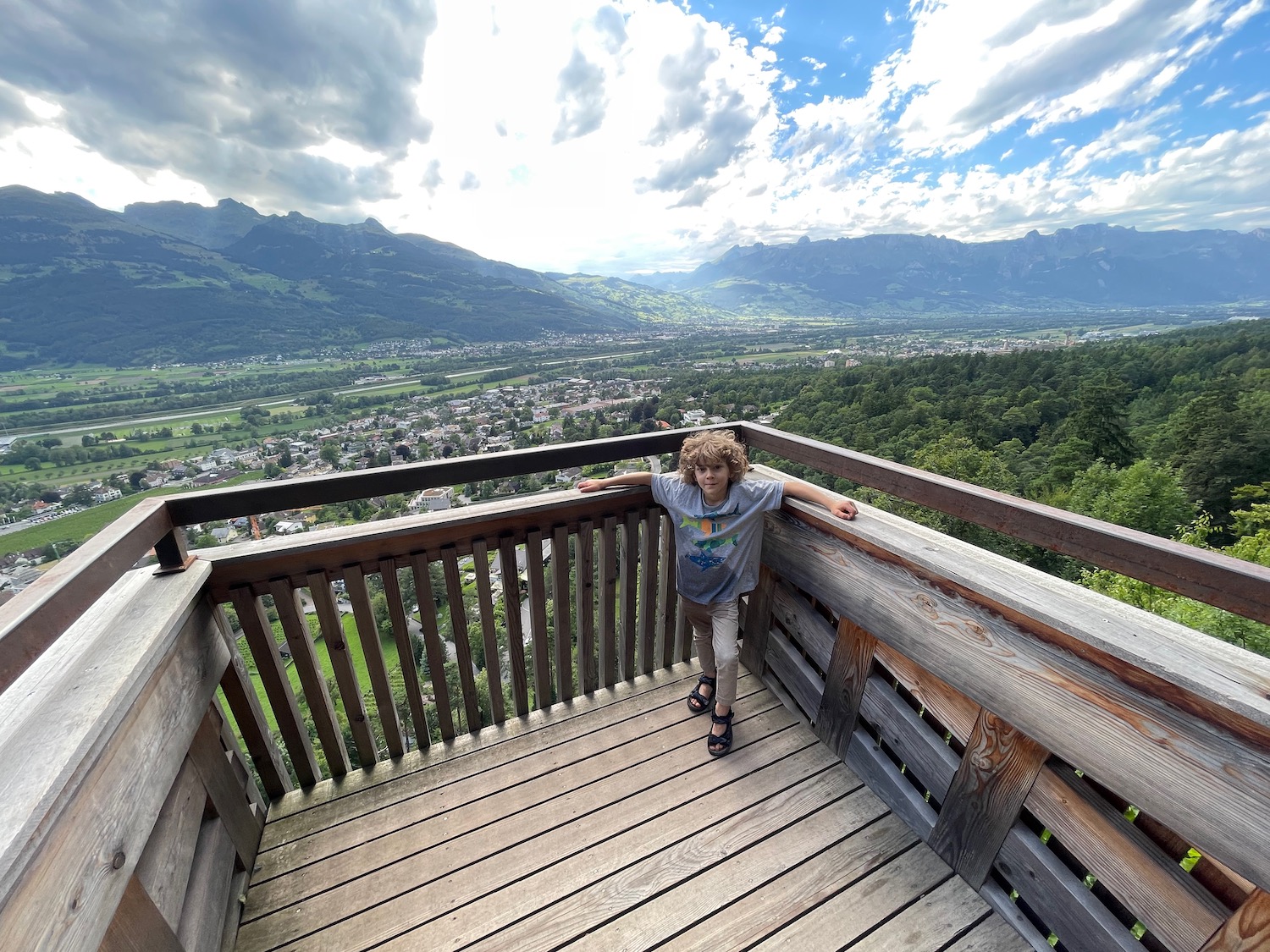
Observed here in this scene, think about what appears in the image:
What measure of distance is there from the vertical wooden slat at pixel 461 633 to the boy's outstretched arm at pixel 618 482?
2.08 ft

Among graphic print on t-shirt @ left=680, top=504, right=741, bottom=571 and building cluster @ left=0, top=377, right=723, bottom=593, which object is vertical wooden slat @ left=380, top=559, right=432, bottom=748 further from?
building cluster @ left=0, top=377, right=723, bottom=593

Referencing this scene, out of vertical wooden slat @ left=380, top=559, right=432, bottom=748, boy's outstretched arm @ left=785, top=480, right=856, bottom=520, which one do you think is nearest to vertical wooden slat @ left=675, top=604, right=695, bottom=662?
boy's outstretched arm @ left=785, top=480, right=856, bottom=520

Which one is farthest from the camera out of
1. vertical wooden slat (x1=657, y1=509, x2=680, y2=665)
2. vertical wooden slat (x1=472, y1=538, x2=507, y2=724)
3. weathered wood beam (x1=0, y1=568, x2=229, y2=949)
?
vertical wooden slat (x1=657, y1=509, x2=680, y2=665)

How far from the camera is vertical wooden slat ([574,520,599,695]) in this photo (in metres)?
2.31

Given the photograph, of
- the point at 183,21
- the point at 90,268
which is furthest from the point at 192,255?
the point at 183,21

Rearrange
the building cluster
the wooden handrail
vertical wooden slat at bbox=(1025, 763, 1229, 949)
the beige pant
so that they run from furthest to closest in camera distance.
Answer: the building cluster
the beige pant
the wooden handrail
vertical wooden slat at bbox=(1025, 763, 1229, 949)

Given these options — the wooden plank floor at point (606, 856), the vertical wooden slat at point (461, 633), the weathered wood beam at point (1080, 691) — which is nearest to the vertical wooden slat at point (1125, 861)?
the weathered wood beam at point (1080, 691)

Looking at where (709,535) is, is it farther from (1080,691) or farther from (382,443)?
(382,443)

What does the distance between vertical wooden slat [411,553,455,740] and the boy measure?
76 centimetres

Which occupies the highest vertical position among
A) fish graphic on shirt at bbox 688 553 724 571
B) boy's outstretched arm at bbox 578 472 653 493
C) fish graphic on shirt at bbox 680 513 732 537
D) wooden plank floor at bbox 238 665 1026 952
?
boy's outstretched arm at bbox 578 472 653 493

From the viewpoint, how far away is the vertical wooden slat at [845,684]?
2025mm

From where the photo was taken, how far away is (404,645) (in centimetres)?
211

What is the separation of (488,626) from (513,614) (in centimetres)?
14

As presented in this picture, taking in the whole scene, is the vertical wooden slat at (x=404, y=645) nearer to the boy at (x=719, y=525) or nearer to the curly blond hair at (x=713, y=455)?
the boy at (x=719, y=525)
